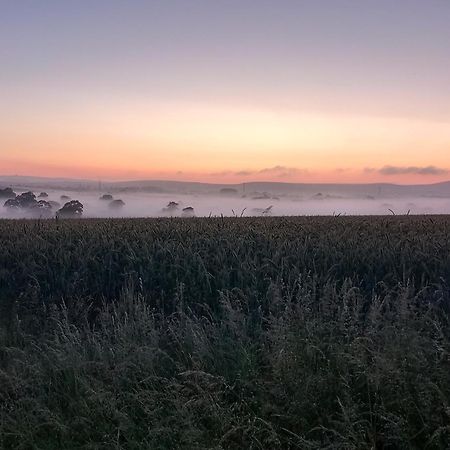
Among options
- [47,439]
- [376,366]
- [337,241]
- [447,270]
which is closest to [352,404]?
[376,366]

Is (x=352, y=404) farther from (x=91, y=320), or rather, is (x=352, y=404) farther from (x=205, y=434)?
(x=91, y=320)

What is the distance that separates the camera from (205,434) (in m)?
4.41

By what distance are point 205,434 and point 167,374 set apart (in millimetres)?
1221

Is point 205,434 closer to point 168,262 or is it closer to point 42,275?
point 168,262

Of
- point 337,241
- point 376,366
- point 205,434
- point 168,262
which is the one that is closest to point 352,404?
point 376,366

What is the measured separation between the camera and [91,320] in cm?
854

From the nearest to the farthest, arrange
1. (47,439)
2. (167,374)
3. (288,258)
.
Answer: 1. (47,439)
2. (167,374)
3. (288,258)

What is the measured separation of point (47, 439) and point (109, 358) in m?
1.25

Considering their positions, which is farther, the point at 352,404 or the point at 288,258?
the point at 288,258

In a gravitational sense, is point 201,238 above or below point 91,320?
above

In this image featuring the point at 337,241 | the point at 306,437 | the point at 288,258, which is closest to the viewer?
the point at 306,437

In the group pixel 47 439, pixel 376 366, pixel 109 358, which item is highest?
pixel 376 366

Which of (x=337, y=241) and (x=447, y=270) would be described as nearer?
(x=447, y=270)

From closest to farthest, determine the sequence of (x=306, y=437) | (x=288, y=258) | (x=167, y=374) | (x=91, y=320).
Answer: (x=306, y=437)
(x=167, y=374)
(x=91, y=320)
(x=288, y=258)
